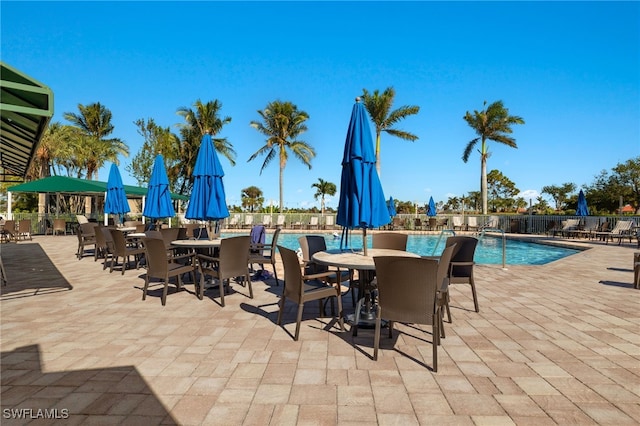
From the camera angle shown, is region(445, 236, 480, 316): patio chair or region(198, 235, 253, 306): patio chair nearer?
region(445, 236, 480, 316): patio chair

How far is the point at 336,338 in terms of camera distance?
3.38 metres

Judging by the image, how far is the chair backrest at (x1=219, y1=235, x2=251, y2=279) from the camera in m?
4.59

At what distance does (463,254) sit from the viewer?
4.20 m

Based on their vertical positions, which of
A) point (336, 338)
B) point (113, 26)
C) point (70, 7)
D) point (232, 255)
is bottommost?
point (336, 338)

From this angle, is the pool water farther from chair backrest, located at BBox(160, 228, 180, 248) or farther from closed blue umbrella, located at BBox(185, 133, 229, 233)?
chair backrest, located at BBox(160, 228, 180, 248)

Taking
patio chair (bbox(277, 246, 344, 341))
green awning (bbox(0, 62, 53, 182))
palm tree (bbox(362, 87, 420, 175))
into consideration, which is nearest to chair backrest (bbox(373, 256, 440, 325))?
patio chair (bbox(277, 246, 344, 341))

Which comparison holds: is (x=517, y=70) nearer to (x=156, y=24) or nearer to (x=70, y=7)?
(x=156, y=24)

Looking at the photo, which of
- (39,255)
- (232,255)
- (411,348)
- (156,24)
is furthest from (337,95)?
(411,348)

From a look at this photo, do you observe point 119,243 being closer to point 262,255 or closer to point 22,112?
point 262,255

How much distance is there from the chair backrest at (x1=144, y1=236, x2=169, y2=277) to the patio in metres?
0.45

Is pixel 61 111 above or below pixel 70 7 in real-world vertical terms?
above

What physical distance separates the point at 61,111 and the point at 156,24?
25.5 meters

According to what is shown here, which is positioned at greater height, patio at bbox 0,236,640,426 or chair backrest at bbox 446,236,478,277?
chair backrest at bbox 446,236,478,277

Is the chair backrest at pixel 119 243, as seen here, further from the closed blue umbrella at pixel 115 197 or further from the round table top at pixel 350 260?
the closed blue umbrella at pixel 115 197
